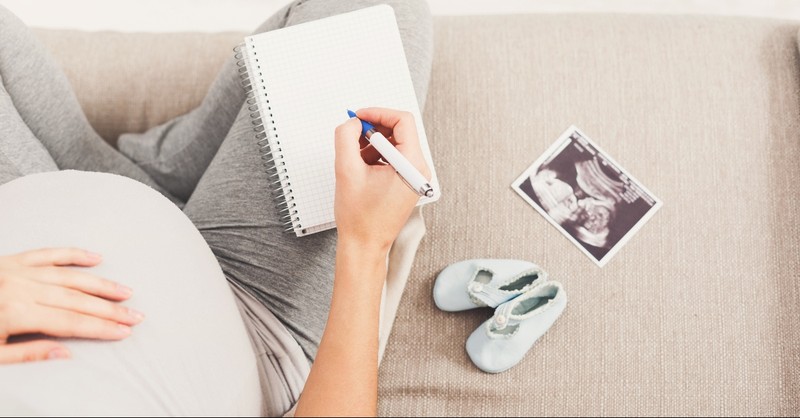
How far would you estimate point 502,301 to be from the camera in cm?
96

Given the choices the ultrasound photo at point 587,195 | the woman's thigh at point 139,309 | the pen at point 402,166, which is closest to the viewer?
the woman's thigh at point 139,309

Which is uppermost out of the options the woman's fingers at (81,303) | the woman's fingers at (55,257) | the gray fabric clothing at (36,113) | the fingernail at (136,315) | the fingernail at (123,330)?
the gray fabric clothing at (36,113)

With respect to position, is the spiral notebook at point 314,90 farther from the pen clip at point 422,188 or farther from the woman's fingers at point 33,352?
the woman's fingers at point 33,352

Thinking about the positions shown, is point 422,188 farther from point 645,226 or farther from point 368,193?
point 645,226

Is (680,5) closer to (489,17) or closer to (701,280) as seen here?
(489,17)

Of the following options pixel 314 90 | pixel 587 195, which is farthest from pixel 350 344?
pixel 587 195

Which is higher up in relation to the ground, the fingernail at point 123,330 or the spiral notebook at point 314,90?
the spiral notebook at point 314,90

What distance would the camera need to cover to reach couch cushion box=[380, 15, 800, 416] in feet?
3.06

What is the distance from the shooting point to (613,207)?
1.04m

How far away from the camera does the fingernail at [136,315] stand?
2.16ft

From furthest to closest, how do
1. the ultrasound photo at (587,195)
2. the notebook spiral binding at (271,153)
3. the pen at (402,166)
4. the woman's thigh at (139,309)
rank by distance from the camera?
1. the ultrasound photo at (587,195)
2. the notebook spiral binding at (271,153)
3. the pen at (402,166)
4. the woman's thigh at (139,309)

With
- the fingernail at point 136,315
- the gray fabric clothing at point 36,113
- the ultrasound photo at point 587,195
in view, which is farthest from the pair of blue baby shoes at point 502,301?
the gray fabric clothing at point 36,113

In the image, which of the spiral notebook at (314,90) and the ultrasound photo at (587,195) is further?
the ultrasound photo at (587,195)

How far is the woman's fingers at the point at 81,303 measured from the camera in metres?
0.65
